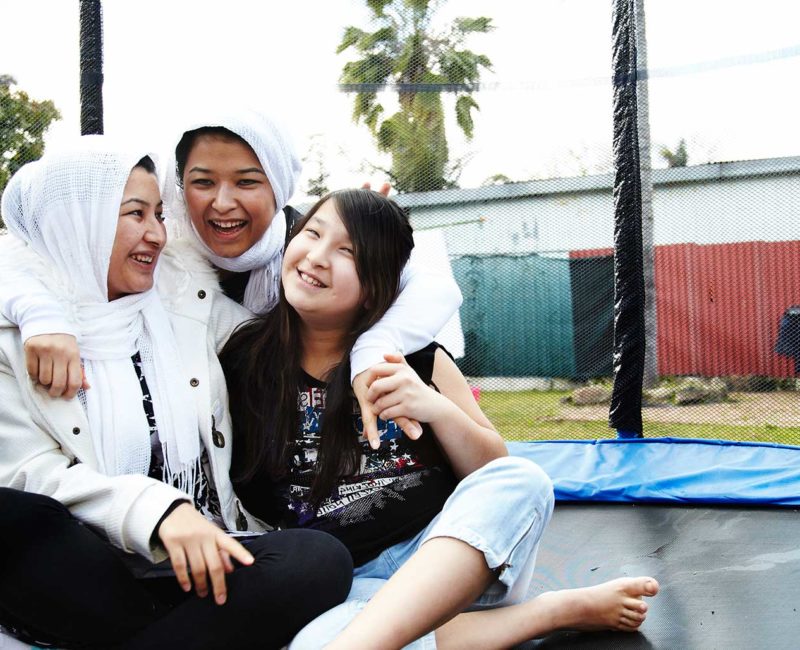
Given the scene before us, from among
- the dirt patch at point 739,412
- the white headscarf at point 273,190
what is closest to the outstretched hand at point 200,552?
the white headscarf at point 273,190

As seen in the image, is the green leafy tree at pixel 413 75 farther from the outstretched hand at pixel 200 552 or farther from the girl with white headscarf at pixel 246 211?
the outstretched hand at pixel 200 552

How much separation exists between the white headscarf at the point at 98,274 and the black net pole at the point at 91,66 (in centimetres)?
133

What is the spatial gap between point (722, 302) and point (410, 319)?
6.56 ft

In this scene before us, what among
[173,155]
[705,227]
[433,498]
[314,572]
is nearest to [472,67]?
[705,227]

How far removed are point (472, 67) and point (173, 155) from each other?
1.73 m

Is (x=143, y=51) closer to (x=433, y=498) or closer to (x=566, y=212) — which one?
(x=566, y=212)

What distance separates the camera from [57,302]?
1.01 m

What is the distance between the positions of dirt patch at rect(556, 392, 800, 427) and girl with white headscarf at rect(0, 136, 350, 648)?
6.03ft

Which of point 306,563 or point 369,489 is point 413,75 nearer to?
point 369,489

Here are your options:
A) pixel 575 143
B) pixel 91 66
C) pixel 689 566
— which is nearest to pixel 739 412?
pixel 575 143

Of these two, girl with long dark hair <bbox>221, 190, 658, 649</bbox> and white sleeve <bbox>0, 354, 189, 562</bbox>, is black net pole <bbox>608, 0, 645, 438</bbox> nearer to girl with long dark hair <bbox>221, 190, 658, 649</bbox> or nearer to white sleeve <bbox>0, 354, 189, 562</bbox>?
girl with long dark hair <bbox>221, 190, 658, 649</bbox>

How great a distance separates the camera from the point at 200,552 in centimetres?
80

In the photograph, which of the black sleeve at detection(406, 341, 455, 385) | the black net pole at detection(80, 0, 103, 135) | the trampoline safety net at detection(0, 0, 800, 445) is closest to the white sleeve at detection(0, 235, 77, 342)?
the black sleeve at detection(406, 341, 455, 385)

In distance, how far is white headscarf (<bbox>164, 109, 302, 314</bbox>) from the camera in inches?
47.3
